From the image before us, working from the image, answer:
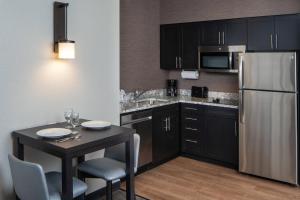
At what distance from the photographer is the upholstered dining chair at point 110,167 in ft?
8.92

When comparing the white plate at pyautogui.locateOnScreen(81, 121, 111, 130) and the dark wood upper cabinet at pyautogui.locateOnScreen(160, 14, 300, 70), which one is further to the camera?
the dark wood upper cabinet at pyautogui.locateOnScreen(160, 14, 300, 70)

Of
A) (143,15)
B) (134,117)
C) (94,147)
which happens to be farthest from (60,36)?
(143,15)

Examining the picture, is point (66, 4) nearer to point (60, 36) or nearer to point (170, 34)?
point (60, 36)

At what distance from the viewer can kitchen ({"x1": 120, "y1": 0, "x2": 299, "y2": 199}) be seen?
156 inches

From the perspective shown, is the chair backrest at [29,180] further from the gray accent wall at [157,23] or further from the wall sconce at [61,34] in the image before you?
the gray accent wall at [157,23]

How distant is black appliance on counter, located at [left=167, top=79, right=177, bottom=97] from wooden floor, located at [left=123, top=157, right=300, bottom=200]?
4.79 feet

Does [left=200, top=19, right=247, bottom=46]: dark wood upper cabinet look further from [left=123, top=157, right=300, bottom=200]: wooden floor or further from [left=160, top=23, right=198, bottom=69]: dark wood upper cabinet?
[left=123, top=157, right=300, bottom=200]: wooden floor

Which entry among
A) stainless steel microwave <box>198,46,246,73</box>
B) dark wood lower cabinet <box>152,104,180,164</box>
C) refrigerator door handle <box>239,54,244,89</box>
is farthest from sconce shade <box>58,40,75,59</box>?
stainless steel microwave <box>198,46,246,73</box>

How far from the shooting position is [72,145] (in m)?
2.34

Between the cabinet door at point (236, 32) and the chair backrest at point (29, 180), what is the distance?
3433 millimetres

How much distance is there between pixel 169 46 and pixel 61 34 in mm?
2697

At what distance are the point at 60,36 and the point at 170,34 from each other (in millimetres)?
2716

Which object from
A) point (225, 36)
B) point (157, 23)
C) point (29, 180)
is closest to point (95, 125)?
point (29, 180)

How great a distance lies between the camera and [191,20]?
5344mm
